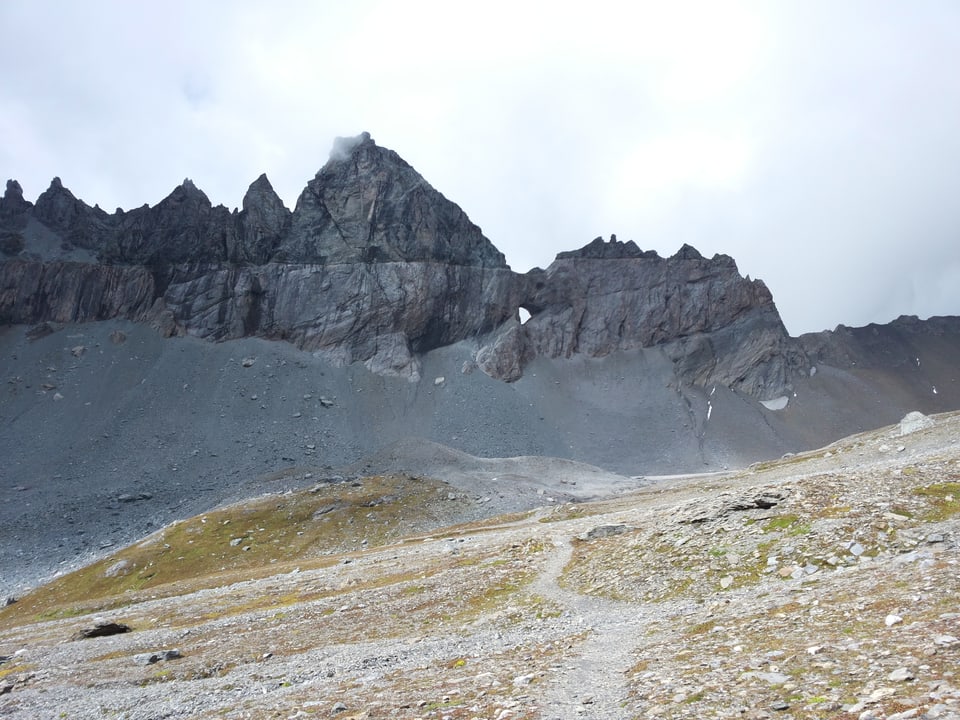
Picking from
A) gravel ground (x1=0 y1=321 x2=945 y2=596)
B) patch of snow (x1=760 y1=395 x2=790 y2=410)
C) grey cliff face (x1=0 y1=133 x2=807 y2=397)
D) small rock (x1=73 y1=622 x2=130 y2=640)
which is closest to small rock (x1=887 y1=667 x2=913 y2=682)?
small rock (x1=73 y1=622 x2=130 y2=640)

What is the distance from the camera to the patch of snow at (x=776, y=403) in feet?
599

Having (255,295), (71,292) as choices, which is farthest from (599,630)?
(71,292)

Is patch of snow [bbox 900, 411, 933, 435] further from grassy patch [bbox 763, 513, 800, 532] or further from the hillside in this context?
grassy patch [bbox 763, 513, 800, 532]

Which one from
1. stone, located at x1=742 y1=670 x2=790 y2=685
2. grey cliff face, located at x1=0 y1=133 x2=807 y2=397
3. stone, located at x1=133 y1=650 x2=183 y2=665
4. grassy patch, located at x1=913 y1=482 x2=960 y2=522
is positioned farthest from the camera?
grey cliff face, located at x1=0 y1=133 x2=807 y2=397

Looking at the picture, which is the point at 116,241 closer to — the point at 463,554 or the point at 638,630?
the point at 463,554

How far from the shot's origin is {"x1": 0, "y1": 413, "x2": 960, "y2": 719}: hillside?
Result: 39.7 feet

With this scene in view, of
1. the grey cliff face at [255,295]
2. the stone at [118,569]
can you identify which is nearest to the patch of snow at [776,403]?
the grey cliff face at [255,295]

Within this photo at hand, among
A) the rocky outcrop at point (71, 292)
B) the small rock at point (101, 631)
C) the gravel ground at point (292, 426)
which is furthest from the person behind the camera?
the rocky outcrop at point (71, 292)

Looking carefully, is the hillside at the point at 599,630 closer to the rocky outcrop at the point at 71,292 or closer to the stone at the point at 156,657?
the stone at the point at 156,657

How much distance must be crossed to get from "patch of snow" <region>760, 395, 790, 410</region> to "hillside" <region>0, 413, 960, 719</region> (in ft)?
471

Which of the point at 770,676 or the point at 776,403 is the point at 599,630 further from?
the point at 776,403

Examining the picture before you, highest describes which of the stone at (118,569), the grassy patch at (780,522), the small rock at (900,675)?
the small rock at (900,675)

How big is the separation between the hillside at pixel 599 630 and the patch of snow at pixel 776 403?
143462 mm

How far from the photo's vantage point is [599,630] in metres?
20.7
